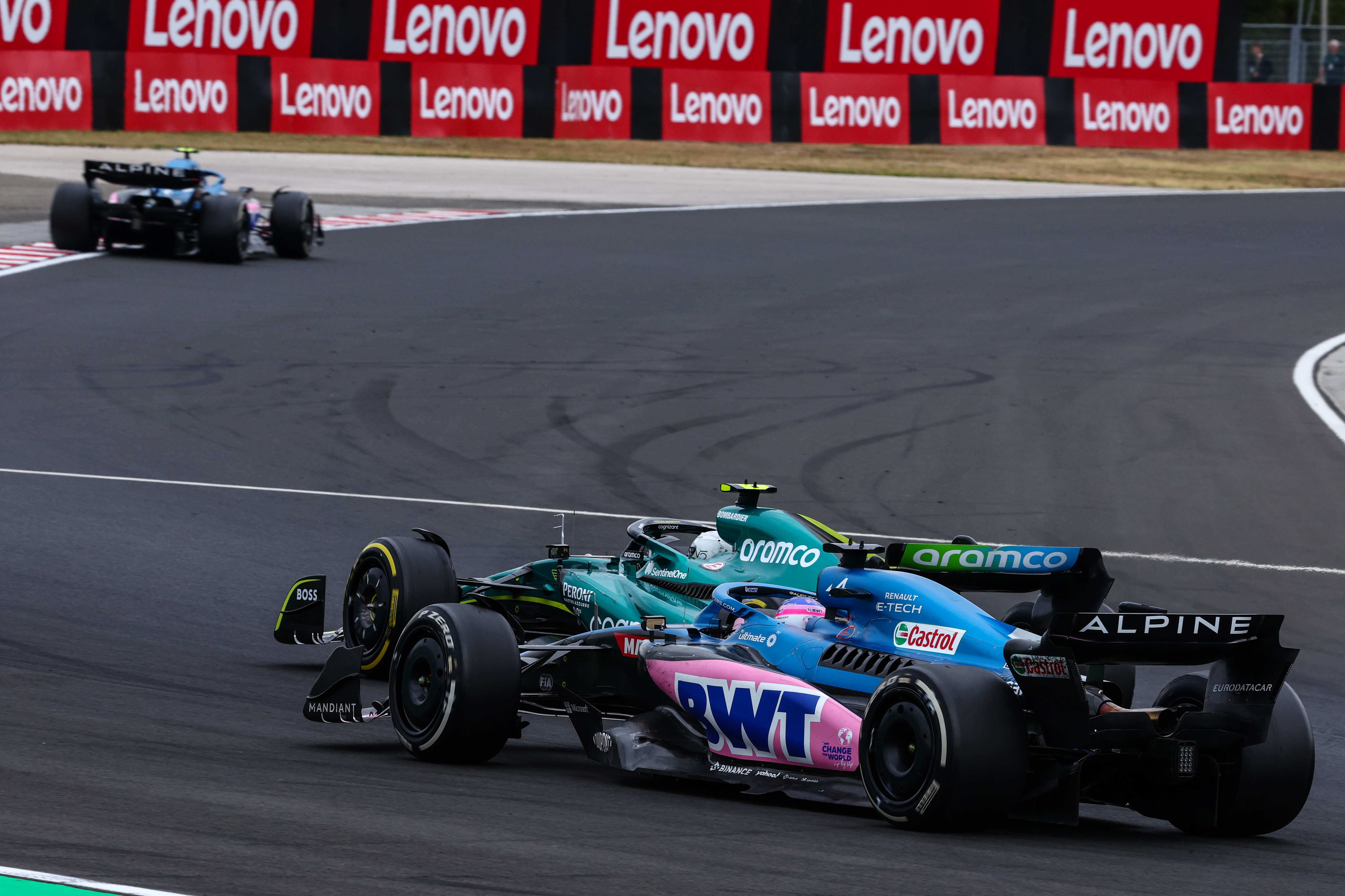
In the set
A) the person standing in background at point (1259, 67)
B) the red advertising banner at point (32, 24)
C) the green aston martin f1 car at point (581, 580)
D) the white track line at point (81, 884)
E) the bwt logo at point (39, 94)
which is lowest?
the white track line at point (81, 884)

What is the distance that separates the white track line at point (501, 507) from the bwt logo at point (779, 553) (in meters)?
2.80

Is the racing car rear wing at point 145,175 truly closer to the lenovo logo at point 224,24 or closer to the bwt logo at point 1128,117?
the lenovo logo at point 224,24

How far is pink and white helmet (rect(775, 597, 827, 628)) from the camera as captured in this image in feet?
23.0

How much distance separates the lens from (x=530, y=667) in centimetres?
720

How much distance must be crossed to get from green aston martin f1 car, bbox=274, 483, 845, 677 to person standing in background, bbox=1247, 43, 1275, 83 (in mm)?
33706

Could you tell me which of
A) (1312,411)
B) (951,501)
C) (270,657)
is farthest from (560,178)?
(270,657)

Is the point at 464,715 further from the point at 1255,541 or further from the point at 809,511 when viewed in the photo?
the point at 1255,541

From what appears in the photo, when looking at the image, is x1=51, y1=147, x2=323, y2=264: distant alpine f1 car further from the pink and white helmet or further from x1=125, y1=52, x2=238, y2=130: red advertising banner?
the pink and white helmet

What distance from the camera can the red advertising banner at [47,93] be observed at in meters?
33.1

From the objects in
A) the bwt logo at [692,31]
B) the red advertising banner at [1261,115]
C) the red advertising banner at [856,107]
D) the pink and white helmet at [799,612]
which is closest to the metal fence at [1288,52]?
the red advertising banner at [1261,115]

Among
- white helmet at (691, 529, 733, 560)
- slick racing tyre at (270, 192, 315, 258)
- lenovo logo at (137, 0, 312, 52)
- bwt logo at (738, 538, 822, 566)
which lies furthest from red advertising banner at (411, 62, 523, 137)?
bwt logo at (738, 538, 822, 566)

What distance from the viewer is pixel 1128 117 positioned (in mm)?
37562

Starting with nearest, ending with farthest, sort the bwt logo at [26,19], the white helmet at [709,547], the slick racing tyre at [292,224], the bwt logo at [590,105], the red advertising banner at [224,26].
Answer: the white helmet at [709,547], the slick racing tyre at [292,224], the bwt logo at [26,19], the red advertising banner at [224,26], the bwt logo at [590,105]

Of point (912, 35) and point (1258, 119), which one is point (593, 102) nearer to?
point (912, 35)
